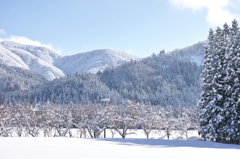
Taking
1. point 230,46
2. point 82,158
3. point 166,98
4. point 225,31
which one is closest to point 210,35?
point 225,31

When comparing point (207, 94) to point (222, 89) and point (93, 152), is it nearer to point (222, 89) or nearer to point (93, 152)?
point (222, 89)

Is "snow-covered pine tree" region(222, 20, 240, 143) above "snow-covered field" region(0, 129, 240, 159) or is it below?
above

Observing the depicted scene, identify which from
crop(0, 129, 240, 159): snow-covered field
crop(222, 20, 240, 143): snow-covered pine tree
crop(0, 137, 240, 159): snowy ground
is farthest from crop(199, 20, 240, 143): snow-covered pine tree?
crop(0, 137, 240, 159): snowy ground

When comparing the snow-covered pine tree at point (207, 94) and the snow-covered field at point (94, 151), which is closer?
the snow-covered field at point (94, 151)

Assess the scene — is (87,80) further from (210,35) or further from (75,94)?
(210,35)

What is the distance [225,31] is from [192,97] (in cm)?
16106

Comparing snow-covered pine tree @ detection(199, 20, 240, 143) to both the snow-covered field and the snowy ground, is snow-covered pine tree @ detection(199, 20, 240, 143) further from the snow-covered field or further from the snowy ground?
the snowy ground

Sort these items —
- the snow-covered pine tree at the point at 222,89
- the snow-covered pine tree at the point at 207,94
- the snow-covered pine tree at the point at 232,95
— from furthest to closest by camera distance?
the snow-covered pine tree at the point at 207,94, the snow-covered pine tree at the point at 222,89, the snow-covered pine tree at the point at 232,95

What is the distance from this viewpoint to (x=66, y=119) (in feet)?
125

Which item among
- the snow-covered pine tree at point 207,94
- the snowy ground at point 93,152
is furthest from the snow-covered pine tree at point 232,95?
the snowy ground at point 93,152

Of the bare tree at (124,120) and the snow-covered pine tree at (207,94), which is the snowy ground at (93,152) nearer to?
the snow-covered pine tree at (207,94)

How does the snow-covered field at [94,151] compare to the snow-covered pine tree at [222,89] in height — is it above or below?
below

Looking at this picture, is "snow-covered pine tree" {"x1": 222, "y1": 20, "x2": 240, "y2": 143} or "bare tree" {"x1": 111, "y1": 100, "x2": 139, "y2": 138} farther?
"bare tree" {"x1": 111, "y1": 100, "x2": 139, "y2": 138}

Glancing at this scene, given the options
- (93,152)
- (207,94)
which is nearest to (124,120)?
(207,94)
